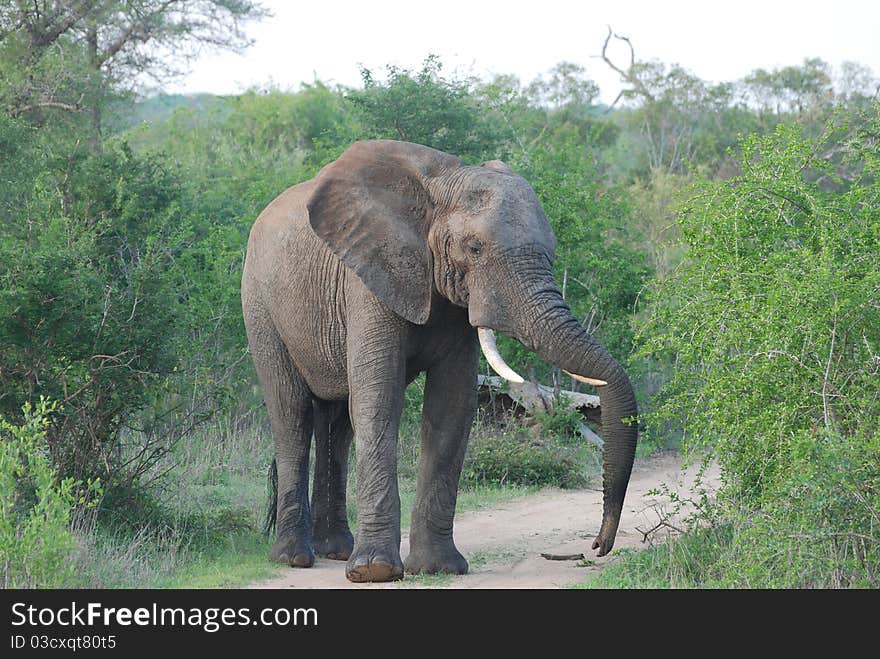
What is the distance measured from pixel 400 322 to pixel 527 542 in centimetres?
237

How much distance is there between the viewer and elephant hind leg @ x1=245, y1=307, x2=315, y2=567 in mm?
7812

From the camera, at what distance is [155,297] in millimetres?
8211

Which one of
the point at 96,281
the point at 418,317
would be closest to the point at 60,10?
the point at 96,281

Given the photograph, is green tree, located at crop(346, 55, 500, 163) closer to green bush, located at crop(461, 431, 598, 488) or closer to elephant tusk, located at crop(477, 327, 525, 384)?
A: green bush, located at crop(461, 431, 598, 488)

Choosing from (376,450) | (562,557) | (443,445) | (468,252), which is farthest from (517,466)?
(468,252)

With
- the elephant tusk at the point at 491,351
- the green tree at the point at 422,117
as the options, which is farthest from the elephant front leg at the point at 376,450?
the green tree at the point at 422,117

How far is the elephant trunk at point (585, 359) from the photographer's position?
6.37m

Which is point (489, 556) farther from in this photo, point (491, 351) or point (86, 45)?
point (86, 45)

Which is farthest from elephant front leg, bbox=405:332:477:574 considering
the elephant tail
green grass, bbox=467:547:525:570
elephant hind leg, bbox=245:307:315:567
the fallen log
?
the fallen log

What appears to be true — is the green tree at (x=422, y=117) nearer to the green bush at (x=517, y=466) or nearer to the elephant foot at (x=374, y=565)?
the green bush at (x=517, y=466)

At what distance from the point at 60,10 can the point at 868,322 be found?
15.9 m

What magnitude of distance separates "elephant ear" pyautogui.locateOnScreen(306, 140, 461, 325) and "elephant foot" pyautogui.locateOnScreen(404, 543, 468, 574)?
1444 millimetres

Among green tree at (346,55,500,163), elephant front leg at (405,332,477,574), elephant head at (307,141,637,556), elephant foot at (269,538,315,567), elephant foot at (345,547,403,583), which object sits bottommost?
elephant foot at (269,538,315,567)

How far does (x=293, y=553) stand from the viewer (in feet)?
25.3
